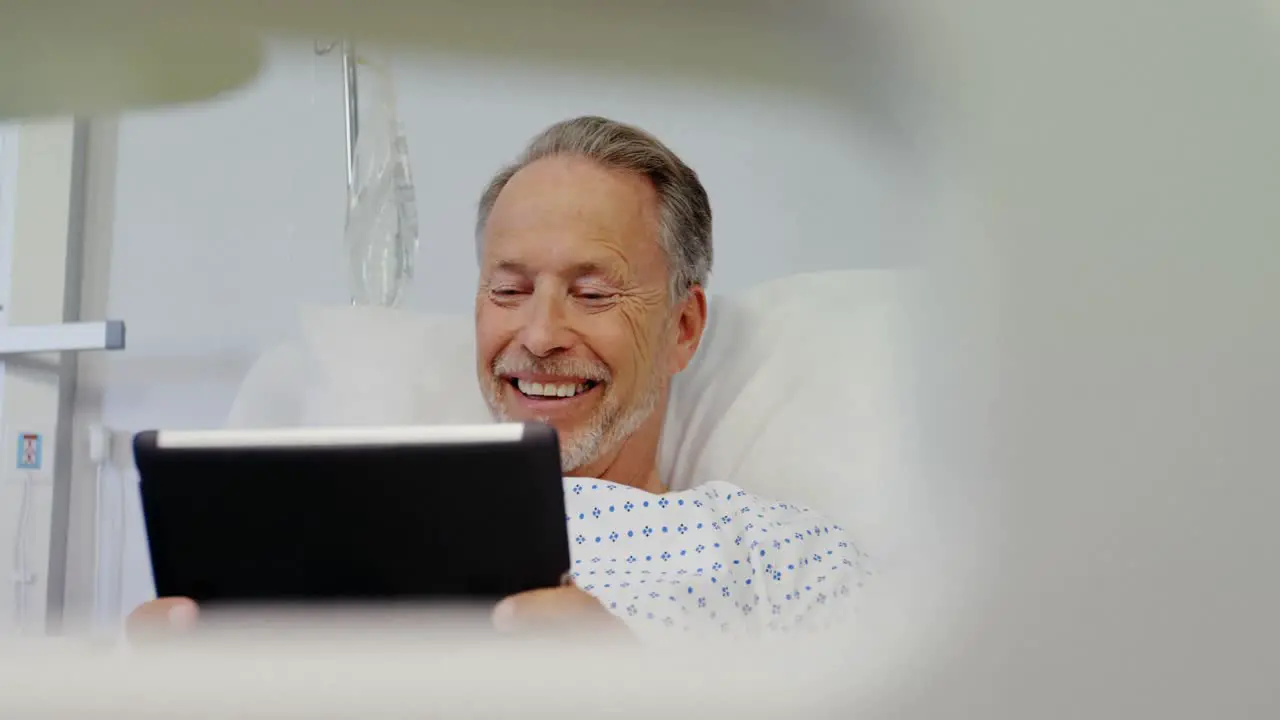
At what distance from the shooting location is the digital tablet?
1.62 feet

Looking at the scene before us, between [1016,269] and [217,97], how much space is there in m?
0.28

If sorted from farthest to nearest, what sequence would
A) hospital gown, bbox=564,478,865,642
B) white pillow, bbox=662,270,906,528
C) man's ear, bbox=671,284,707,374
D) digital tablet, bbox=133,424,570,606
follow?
man's ear, bbox=671,284,707,374
white pillow, bbox=662,270,906,528
hospital gown, bbox=564,478,865,642
digital tablet, bbox=133,424,570,606

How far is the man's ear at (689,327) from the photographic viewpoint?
125 centimetres

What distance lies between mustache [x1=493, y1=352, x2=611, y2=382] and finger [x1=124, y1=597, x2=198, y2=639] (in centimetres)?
60

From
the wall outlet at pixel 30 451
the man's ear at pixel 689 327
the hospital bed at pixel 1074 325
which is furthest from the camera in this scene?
the wall outlet at pixel 30 451

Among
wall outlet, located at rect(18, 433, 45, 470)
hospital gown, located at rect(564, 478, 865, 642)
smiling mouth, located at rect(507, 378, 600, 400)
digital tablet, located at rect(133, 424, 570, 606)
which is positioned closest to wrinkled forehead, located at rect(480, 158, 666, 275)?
smiling mouth, located at rect(507, 378, 600, 400)

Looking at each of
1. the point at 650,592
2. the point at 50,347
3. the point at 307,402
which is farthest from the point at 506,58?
the point at 50,347

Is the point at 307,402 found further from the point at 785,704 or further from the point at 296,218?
the point at 785,704

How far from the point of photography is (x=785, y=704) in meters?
0.26

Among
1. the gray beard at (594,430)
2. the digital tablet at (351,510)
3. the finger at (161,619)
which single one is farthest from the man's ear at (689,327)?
the finger at (161,619)

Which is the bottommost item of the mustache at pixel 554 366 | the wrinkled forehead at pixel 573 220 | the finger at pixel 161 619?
the finger at pixel 161 619

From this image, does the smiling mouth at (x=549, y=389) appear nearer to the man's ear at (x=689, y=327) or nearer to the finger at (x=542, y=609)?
the man's ear at (x=689, y=327)

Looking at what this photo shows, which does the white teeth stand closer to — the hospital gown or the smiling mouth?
the smiling mouth

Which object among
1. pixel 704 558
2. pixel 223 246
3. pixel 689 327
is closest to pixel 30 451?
pixel 223 246
